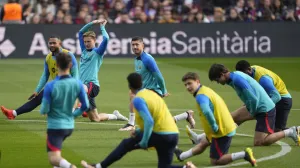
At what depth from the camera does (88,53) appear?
21562 millimetres

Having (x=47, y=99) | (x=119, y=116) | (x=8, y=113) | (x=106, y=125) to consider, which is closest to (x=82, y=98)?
(x=47, y=99)

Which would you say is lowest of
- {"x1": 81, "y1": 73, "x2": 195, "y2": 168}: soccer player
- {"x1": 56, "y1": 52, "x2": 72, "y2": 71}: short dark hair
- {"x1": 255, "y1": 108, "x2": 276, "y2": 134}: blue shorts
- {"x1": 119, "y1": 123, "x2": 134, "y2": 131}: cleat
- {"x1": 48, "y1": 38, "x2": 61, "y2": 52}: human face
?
Answer: {"x1": 119, "y1": 123, "x2": 134, "y2": 131}: cleat

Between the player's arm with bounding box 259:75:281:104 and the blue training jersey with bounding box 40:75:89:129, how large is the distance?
515 centimetres

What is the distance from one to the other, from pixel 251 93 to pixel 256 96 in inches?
10.6

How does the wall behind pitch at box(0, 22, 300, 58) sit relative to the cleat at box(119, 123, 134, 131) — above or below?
below

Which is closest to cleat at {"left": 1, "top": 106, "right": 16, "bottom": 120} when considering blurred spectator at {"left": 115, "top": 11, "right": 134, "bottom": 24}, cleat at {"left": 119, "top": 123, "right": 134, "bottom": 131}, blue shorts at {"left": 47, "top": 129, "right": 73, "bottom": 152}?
cleat at {"left": 119, "top": 123, "right": 134, "bottom": 131}

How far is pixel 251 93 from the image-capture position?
17.4 metres

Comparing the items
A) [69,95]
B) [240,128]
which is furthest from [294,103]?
[69,95]

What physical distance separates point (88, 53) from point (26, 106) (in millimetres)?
1859

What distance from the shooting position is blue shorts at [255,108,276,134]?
18.0m

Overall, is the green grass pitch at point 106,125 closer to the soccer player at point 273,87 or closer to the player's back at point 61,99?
the soccer player at point 273,87

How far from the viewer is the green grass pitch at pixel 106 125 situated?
55.5ft

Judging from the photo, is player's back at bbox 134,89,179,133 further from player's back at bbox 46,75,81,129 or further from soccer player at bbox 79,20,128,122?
soccer player at bbox 79,20,128,122

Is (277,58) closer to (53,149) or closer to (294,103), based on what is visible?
(294,103)
